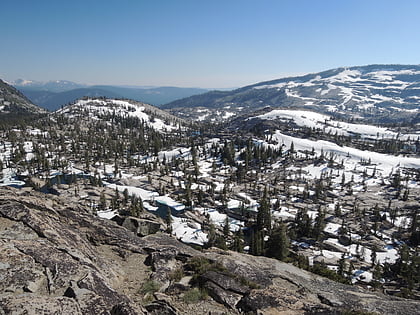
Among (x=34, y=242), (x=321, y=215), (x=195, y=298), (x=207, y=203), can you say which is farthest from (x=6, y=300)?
(x=207, y=203)

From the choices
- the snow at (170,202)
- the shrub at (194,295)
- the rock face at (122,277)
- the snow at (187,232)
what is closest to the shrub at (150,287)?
the rock face at (122,277)

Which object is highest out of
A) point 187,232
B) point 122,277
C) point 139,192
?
point 122,277

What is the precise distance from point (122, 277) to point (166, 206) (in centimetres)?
12702

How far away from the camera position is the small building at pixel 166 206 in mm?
140550

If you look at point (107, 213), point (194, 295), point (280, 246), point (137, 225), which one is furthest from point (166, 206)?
point (194, 295)

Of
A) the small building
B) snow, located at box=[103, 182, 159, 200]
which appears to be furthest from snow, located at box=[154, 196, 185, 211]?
snow, located at box=[103, 182, 159, 200]

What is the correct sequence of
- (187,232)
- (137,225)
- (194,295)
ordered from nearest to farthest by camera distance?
(194,295)
(137,225)
(187,232)

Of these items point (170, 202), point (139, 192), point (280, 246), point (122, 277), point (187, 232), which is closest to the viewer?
point (122, 277)

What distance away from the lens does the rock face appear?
1683cm

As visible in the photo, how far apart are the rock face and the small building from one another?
108660 millimetres

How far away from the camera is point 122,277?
24000 millimetres

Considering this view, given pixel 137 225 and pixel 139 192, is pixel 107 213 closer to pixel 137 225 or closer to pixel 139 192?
pixel 139 192

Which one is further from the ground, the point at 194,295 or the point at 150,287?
the point at 150,287

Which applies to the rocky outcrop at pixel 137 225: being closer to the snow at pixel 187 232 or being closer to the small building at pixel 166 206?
the snow at pixel 187 232
